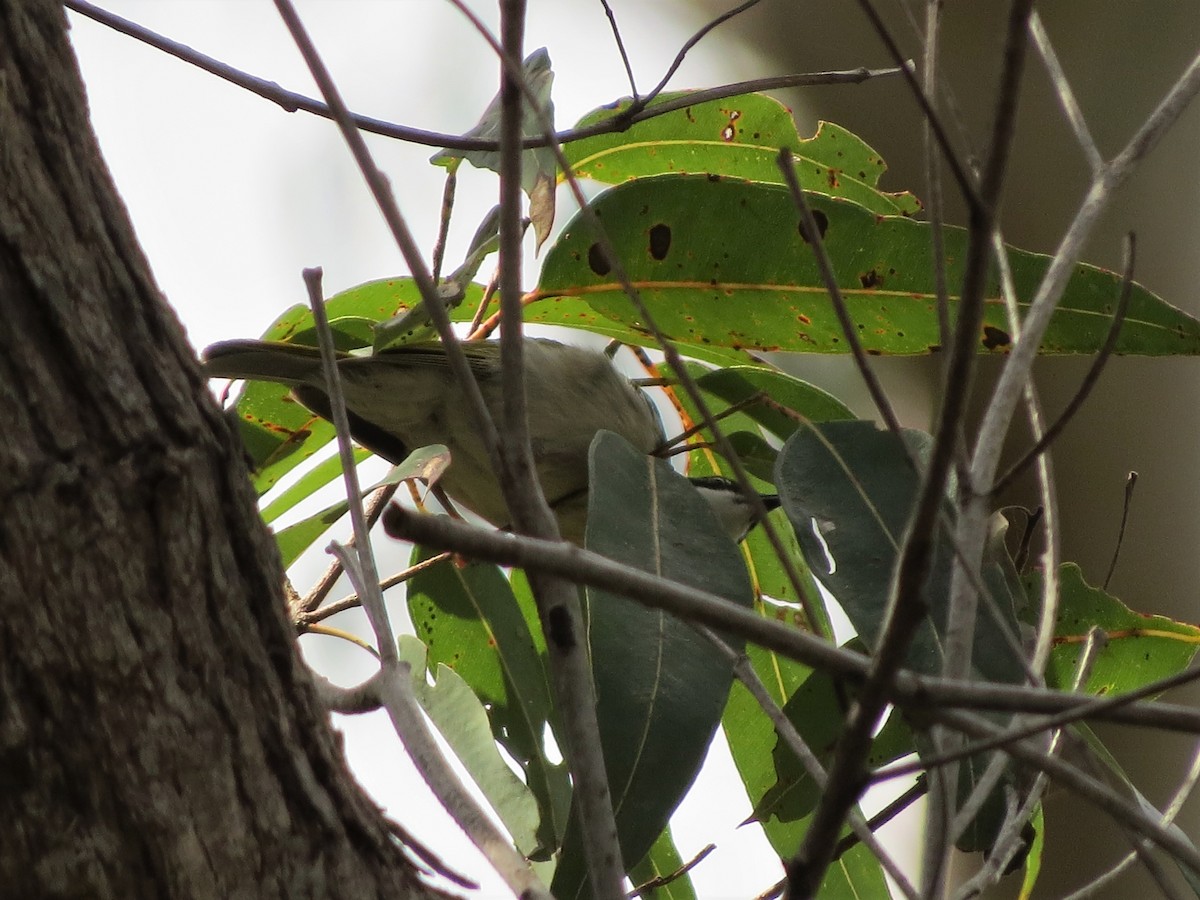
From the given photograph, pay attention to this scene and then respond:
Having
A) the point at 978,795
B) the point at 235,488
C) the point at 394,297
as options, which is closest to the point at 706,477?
the point at 394,297

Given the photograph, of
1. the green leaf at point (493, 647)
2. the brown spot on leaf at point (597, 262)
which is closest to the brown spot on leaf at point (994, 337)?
the brown spot on leaf at point (597, 262)

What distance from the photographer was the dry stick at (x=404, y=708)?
913 mm

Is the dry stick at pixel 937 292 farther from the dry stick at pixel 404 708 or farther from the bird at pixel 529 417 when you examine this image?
the bird at pixel 529 417

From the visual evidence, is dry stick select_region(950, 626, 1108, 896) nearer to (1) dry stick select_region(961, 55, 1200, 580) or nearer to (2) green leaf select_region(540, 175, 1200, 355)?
(1) dry stick select_region(961, 55, 1200, 580)

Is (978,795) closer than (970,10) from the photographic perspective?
Yes

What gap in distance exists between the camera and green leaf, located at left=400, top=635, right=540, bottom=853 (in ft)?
4.81

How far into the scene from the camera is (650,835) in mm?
1199

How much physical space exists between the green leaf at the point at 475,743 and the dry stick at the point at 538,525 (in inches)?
22.8

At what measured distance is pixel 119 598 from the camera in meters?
0.81

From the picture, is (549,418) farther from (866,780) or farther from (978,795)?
(866,780)

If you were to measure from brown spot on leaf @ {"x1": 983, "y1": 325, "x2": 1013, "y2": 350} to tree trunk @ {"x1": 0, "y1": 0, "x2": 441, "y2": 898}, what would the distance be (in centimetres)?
115

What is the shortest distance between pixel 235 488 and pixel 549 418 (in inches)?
62.8

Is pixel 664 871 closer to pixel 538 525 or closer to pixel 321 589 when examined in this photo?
pixel 321 589

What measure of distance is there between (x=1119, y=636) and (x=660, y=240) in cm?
91
